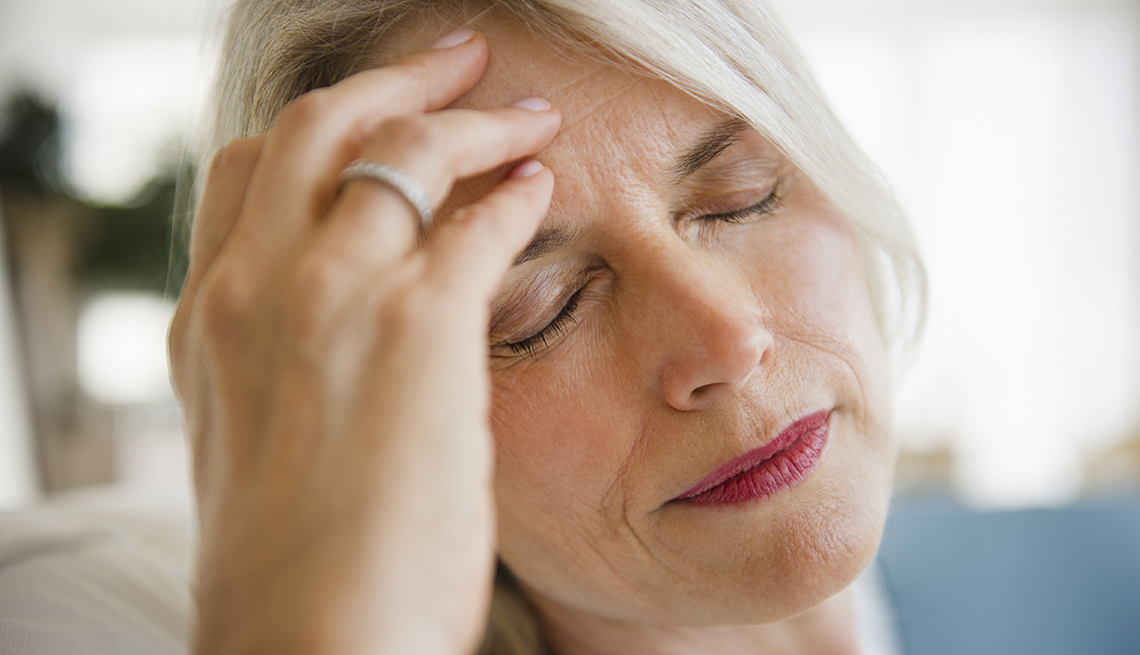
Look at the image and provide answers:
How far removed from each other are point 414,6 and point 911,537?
1726 mm

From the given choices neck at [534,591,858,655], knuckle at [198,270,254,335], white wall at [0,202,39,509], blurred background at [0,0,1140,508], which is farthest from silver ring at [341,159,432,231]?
white wall at [0,202,39,509]

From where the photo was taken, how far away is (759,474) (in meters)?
0.78

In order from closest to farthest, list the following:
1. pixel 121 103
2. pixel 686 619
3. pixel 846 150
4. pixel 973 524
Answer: pixel 686 619 → pixel 846 150 → pixel 973 524 → pixel 121 103

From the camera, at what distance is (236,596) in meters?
0.51

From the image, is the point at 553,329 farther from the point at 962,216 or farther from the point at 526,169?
the point at 962,216

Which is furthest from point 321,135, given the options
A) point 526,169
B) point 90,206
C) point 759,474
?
point 90,206

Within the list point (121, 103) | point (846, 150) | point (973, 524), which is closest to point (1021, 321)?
point (973, 524)

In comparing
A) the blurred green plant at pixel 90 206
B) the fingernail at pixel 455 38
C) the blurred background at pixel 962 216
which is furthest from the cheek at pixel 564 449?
the blurred background at pixel 962 216

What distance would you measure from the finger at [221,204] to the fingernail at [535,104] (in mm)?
262

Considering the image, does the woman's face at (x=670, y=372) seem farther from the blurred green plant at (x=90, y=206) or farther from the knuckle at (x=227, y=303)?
the blurred green plant at (x=90, y=206)

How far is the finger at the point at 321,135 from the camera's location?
601 millimetres

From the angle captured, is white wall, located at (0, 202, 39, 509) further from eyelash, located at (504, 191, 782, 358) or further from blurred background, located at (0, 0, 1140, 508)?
eyelash, located at (504, 191, 782, 358)

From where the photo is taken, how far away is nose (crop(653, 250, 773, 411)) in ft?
2.37

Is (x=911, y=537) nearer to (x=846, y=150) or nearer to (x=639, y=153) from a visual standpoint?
(x=846, y=150)
